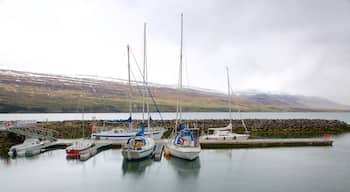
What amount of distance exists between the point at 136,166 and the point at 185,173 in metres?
4.70

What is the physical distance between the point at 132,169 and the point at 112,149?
7.97 meters

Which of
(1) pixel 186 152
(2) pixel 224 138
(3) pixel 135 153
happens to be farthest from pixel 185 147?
(2) pixel 224 138

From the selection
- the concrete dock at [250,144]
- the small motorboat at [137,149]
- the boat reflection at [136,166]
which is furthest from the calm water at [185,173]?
the concrete dock at [250,144]

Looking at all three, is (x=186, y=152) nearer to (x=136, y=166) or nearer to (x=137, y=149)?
(x=137, y=149)

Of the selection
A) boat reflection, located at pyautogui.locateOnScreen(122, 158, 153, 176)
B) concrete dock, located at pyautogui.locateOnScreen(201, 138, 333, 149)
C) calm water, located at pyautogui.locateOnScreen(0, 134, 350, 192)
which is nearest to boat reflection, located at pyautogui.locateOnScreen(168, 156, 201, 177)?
calm water, located at pyautogui.locateOnScreen(0, 134, 350, 192)

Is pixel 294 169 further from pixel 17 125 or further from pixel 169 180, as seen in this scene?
pixel 17 125

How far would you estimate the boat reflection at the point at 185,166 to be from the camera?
72.4ft

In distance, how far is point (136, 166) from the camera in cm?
2355

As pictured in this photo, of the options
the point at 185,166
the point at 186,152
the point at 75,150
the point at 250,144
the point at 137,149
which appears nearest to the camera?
the point at 186,152

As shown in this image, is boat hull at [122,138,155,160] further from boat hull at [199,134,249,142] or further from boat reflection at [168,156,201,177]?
boat hull at [199,134,249,142]

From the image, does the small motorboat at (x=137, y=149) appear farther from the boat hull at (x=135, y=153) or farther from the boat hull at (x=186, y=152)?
the boat hull at (x=186, y=152)

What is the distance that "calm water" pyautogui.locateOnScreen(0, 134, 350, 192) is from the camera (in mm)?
18781

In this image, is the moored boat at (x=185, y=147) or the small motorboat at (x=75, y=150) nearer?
the moored boat at (x=185, y=147)

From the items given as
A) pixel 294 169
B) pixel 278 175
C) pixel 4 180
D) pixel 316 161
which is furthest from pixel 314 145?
pixel 4 180
